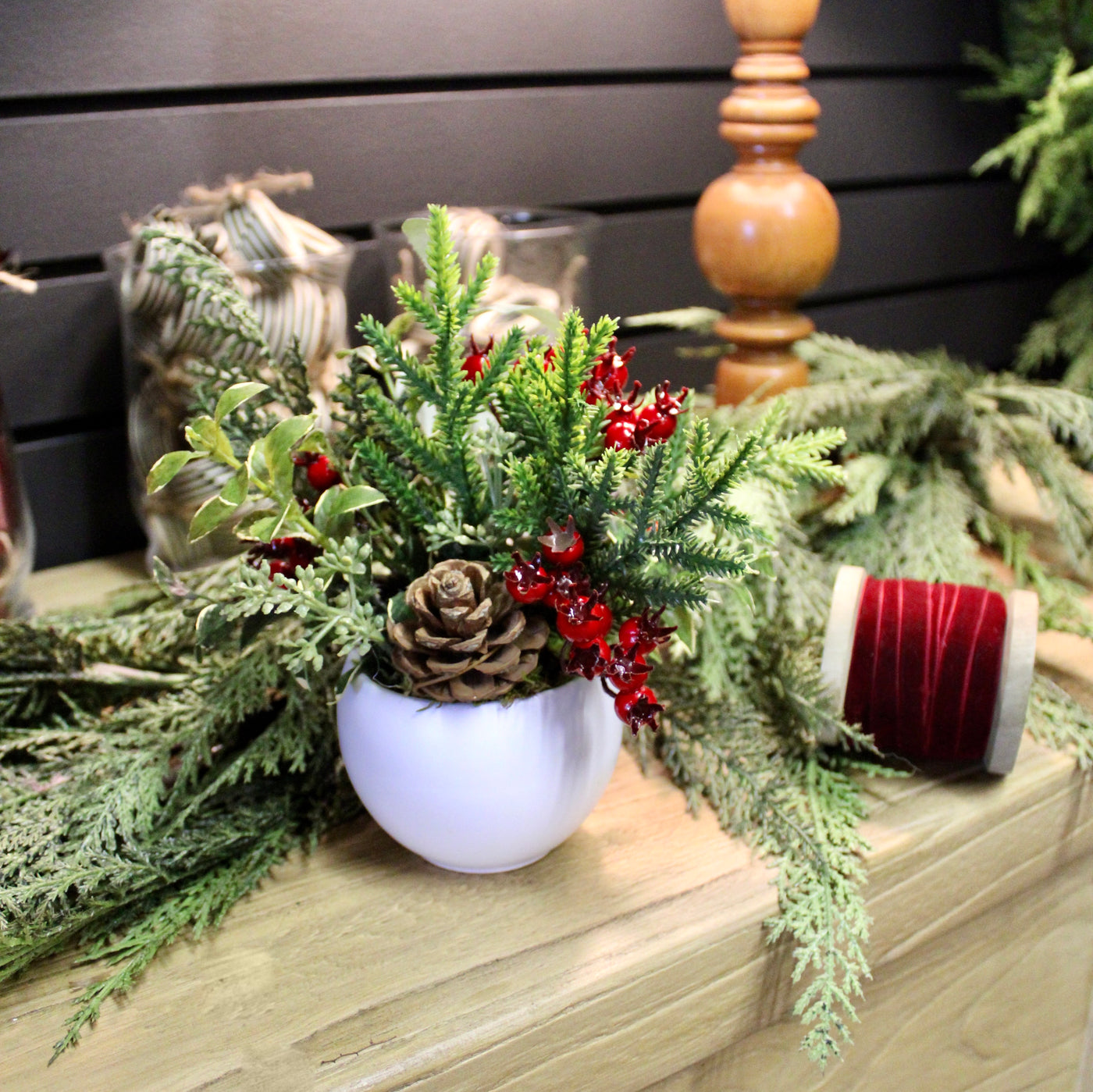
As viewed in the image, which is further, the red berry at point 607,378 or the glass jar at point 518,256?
the glass jar at point 518,256

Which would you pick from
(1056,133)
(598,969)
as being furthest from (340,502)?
(1056,133)

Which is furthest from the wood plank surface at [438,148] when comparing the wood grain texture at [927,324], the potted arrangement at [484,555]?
the potted arrangement at [484,555]

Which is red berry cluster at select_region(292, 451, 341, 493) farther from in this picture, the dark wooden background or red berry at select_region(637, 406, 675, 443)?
the dark wooden background

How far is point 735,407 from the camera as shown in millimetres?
849

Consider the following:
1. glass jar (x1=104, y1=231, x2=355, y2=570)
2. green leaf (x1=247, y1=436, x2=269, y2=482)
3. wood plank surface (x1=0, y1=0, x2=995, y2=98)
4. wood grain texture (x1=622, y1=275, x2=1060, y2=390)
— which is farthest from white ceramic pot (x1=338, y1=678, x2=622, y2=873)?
wood grain texture (x1=622, y1=275, x2=1060, y2=390)

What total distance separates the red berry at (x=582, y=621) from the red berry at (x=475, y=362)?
112 millimetres

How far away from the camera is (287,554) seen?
50 centimetres

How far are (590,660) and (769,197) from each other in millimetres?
474

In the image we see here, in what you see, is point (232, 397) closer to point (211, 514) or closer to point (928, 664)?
point (211, 514)

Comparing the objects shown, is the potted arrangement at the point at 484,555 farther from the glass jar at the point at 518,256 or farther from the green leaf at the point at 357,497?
the glass jar at the point at 518,256

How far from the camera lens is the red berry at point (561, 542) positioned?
452 millimetres

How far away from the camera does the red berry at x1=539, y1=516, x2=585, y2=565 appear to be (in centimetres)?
45

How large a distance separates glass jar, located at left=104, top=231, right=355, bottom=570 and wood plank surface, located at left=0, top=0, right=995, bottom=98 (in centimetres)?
14

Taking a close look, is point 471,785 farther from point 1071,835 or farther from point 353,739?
point 1071,835
